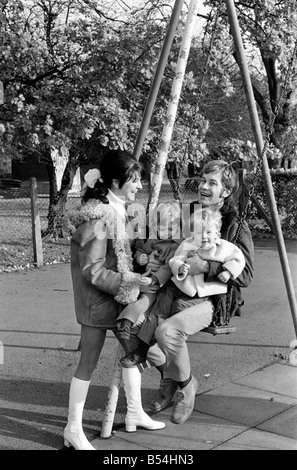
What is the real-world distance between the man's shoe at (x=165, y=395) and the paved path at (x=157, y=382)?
6 centimetres

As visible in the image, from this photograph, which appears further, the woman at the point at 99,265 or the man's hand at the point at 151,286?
the man's hand at the point at 151,286

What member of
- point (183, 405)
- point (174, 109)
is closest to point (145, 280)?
point (183, 405)

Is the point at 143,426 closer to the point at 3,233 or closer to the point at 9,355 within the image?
the point at 9,355

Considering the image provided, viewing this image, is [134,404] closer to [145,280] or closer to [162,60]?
[145,280]

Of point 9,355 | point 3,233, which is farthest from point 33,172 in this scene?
point 9,355

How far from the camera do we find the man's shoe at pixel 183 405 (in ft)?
12.5

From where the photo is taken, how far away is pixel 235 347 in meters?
5.85

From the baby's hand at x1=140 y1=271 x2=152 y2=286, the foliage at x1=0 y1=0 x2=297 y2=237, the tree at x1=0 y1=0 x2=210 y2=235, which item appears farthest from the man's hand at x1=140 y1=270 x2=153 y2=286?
the tree at x1=0 y1=0 x2=210 y2=235

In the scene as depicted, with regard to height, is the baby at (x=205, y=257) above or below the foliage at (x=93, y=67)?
below

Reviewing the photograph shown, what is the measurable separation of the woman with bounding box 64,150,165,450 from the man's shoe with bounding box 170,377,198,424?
1.11 ft

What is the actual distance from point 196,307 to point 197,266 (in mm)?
240

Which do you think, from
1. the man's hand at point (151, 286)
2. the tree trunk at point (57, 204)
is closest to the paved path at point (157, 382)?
the man's hand at point (151, 286)

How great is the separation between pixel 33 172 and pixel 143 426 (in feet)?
117

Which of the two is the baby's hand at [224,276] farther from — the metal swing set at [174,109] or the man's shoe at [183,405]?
the man's shoe at [183,405]
